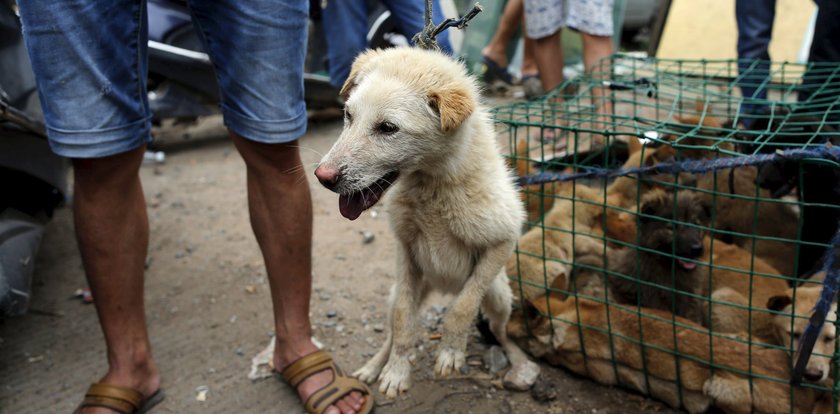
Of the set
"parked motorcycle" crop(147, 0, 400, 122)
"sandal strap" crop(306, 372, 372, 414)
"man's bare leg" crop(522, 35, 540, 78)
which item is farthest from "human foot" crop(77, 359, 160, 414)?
"man's bare leg" crop(522, 35, 540, 78)

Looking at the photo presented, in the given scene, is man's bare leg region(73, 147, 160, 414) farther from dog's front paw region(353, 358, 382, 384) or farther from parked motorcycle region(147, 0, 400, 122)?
parked motorcycle region(147, 0, 400, 122)

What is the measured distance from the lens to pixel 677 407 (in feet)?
9.73

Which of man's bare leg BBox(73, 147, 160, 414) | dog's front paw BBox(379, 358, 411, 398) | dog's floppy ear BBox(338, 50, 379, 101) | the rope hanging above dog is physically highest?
the rope hanging above dog

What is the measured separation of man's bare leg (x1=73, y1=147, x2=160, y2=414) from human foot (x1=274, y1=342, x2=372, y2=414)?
1.98 ft

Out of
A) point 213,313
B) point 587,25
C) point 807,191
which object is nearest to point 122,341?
point 213,313

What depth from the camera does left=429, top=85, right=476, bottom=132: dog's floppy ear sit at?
7.13ft

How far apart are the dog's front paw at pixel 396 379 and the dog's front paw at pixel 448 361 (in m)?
0.19

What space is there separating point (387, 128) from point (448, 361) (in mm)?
901

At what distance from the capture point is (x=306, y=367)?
289 centimetres

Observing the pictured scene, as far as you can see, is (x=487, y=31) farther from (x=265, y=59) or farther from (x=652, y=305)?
(x=265, y=59)

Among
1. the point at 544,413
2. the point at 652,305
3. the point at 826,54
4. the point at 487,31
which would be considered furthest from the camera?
the point at 487,31

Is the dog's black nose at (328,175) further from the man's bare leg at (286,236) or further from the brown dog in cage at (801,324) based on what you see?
the brown dog in cage at (801,324)

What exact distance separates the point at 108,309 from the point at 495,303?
1.63 meters

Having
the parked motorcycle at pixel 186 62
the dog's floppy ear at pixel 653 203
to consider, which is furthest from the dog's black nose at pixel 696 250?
the parked motorcycle at pixel 186 62
